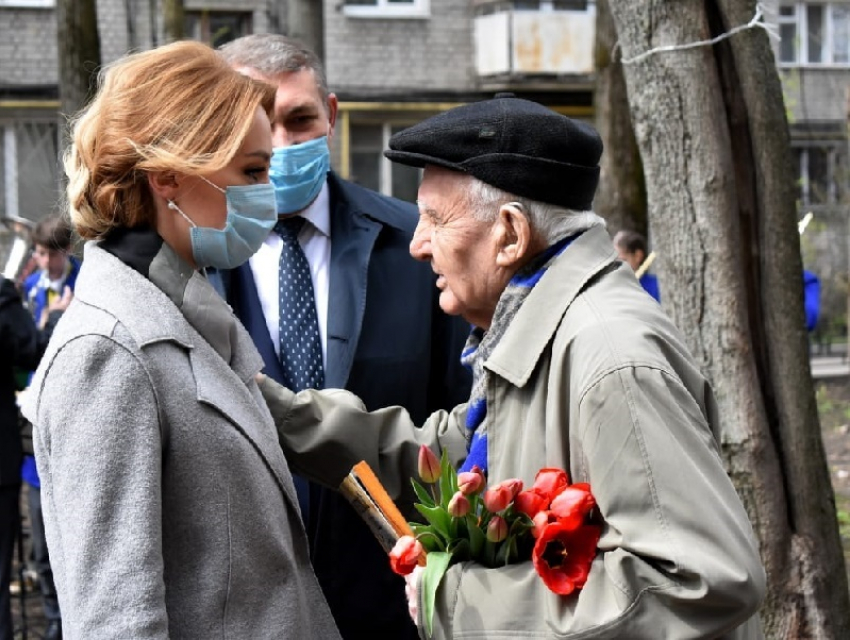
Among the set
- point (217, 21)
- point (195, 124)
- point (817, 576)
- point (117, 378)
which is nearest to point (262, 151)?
point (195, 124)

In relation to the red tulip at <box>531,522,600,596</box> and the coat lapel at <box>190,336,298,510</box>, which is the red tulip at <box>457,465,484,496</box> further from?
the coat lapel at <box>190,336,298,510</box>

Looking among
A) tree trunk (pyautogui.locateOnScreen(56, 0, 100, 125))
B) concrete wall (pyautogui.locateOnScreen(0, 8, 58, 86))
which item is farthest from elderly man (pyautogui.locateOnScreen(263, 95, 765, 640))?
concrete wall (pyautogui.locateOnScreen(0, 8, 58, 86))

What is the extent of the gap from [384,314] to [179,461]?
44.4 inches

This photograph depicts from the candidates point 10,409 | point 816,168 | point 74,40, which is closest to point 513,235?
point 10,409

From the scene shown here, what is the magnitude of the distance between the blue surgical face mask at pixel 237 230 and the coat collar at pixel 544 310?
598 mm

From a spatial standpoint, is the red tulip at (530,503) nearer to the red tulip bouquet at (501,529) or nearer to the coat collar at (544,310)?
the red tulip bouquet at (501,529)

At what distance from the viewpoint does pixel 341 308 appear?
329 centimetres

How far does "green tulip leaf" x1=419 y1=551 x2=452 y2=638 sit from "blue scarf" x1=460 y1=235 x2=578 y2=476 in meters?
0.23

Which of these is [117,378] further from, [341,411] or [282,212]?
[282,212]

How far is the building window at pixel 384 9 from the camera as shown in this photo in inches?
885

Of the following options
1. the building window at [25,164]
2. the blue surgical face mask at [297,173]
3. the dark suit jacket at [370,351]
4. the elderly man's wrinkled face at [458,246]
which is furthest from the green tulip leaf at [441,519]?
the building window at [25,164]

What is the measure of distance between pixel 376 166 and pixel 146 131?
20.8 meters

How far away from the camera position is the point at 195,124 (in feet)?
8.11

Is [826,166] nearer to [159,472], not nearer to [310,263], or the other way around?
[310,263]
